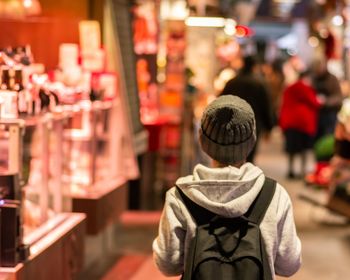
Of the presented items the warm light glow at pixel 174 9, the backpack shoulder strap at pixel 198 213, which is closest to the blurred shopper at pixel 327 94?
the warm light glow at pixel 174 9

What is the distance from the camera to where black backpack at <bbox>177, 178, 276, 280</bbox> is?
11.1 feet

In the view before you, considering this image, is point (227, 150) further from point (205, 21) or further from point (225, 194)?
point (205, 21)

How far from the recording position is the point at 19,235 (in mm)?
4609

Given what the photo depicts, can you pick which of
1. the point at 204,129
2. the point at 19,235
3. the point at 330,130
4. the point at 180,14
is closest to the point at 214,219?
the point at 204,129

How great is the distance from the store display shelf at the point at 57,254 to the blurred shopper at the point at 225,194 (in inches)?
52.3

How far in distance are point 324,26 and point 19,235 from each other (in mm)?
12398

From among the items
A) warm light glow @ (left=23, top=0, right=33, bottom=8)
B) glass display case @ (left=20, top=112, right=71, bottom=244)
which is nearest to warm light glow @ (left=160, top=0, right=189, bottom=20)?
warm light glow @ (left=23, top=0, right=33, bottom=8)

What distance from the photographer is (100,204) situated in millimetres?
7113

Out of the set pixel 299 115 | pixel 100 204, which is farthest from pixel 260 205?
pixel 299 115

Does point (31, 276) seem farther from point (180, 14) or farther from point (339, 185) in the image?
point (180, 14)

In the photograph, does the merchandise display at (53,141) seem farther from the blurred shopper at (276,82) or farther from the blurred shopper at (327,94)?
the blurred shopper at (276,82)

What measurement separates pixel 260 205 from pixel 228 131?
33cm

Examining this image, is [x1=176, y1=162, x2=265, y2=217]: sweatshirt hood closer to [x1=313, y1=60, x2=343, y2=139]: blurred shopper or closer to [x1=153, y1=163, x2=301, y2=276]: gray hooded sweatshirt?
[x1=153, y1=163, x2=301, y2=276]: gray hooded sweatshirt

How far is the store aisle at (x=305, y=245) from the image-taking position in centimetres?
741
